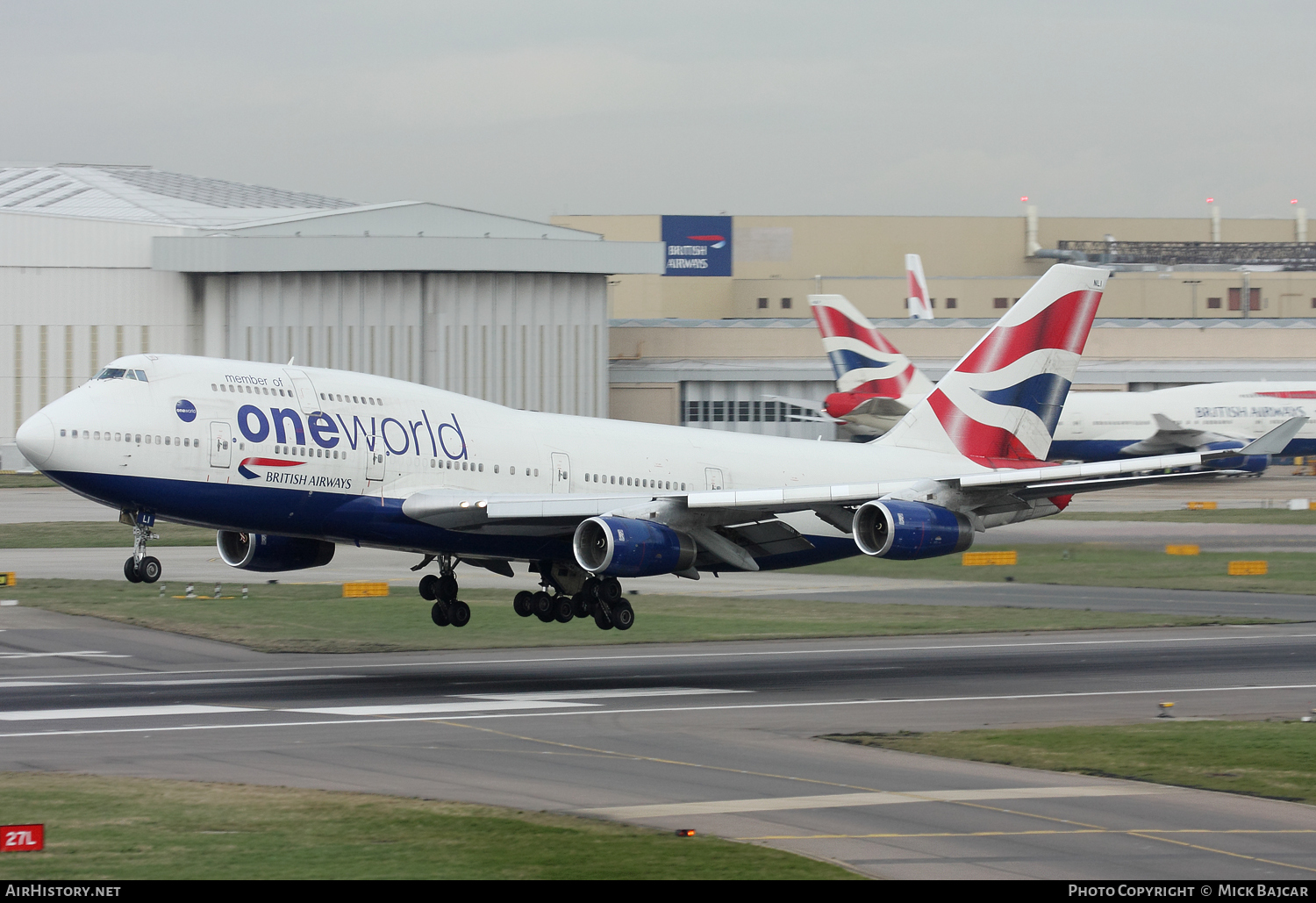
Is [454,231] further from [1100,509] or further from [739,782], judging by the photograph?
[739,782]

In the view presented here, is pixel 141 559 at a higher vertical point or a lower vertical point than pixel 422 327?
lower

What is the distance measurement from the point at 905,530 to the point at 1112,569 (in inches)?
1156

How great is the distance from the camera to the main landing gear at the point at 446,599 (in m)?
43.8

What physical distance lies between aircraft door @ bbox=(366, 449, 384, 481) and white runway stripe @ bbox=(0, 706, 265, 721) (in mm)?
7257

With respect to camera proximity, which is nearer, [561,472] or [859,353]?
[561,472]

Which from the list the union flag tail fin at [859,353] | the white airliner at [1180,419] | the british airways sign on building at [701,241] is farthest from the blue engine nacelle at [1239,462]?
the british airways sign on building at [701,241]

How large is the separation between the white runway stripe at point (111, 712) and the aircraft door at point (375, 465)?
7257mm

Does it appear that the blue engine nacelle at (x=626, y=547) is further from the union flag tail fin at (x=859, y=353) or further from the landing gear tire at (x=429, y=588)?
the union flag tail fin at (x=859, y=353)

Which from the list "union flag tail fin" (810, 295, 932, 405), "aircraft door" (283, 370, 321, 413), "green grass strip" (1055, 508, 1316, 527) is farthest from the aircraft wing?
"green grass strip" (1055, 508, 1316, 527)

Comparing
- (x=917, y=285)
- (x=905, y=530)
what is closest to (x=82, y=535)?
(x=905, y=530)

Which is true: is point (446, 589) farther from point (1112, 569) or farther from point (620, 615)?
point (1112, 569)

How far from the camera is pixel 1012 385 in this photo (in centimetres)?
4838

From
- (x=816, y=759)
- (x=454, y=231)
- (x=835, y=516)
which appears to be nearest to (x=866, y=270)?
(x=454, y=231)
